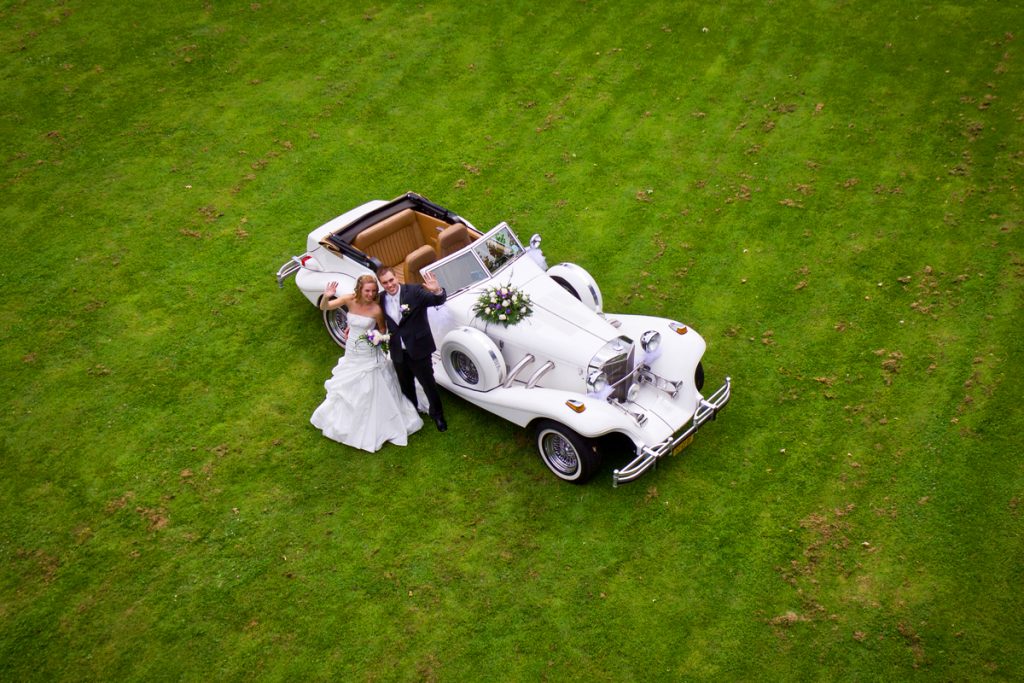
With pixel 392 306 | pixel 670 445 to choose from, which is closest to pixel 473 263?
pixel 392 306

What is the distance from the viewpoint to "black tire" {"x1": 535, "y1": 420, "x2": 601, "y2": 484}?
820cm

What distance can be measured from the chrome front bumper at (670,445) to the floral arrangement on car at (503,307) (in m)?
2.12

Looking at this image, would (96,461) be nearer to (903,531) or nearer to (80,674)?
(80,674)

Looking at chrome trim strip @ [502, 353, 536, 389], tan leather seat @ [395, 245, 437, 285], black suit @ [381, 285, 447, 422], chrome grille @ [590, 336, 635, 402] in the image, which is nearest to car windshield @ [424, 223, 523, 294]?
tan leather seat @ [395, 245, 437, 285]

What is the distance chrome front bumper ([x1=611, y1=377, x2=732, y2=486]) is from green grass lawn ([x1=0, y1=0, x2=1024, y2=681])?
0.68 metres

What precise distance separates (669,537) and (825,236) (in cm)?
625

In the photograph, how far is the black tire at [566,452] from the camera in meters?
8.20

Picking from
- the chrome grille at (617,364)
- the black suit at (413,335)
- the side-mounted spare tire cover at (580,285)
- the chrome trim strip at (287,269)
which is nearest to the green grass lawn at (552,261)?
the chrome trim strip at (287,269)

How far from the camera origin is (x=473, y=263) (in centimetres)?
951

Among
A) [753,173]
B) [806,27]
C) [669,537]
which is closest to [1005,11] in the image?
[806,27]

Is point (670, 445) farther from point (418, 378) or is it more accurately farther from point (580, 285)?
point (418, 378)

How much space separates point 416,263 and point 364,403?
1928mm

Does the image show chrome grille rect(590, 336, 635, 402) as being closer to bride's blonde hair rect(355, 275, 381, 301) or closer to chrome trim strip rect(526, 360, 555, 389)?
chrome trim strip rect(526, 360, 555, 389)

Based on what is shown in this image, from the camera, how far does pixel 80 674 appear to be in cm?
719
